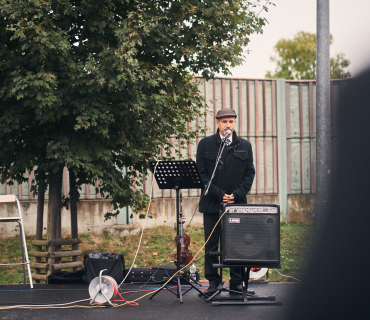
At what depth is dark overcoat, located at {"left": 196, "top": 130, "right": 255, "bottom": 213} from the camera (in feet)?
16.5

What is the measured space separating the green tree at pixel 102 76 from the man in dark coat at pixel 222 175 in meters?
1.37

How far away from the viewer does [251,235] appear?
4387mm

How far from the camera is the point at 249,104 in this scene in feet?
38.8

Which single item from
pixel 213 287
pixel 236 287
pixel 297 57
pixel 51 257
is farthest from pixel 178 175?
pixel 297 57

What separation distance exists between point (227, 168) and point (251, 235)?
0.95 metres

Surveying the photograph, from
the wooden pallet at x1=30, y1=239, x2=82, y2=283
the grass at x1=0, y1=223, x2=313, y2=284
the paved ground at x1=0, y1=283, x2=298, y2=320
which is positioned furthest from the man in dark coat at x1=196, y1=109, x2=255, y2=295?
the wooden pallet at x1=30, y1=239, x2=82, y2=283

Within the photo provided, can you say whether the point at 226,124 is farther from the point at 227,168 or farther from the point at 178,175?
the point at 178,175

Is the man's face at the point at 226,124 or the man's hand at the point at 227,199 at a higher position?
the man's face at the point at 226,124

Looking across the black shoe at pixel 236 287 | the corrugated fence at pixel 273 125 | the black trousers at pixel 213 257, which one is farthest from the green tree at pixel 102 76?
the corrugated fence at pixel 273 125

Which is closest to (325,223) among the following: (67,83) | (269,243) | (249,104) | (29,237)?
(269,243)

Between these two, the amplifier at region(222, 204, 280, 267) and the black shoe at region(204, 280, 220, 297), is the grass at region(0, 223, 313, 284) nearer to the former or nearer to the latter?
the black shoe at region(204, 280, 220, 297)

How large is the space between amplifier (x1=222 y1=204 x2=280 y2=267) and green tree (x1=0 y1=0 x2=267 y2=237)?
7.56ft

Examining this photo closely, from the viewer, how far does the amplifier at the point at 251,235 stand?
4348mm

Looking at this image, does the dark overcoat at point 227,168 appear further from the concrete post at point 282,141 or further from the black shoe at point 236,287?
the concrete post at point 282,141
